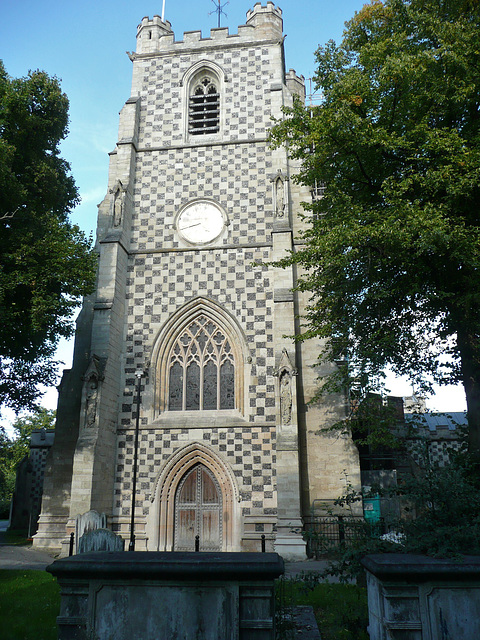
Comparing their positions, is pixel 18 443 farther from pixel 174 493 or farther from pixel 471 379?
pixel 471 379

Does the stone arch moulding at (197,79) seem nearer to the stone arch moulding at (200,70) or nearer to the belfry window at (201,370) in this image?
the stone arch moulding at (200,70)

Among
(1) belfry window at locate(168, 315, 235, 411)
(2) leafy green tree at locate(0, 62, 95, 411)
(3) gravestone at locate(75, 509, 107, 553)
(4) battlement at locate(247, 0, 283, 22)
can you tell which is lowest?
(3) gravestone at locate(75, 509, 107, 553)

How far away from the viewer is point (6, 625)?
704cm

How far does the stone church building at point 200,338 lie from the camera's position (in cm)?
1608

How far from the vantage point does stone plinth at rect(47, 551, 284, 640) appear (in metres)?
4.64

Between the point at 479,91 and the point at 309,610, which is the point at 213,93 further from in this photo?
the point at 309,610

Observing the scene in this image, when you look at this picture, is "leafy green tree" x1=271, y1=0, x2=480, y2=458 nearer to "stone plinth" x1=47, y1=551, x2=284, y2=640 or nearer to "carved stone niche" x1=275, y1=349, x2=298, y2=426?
"carved stone niche" x1=275, y1=349, x2=298, y2=426

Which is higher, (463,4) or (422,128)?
(463,4)

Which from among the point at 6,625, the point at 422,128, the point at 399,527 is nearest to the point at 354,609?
the point at 399,527

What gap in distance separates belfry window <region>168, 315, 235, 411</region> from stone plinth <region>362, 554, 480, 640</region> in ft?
41.6

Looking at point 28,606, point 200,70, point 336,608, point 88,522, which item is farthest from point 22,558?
point 200,70

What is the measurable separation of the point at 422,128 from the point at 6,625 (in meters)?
11.7

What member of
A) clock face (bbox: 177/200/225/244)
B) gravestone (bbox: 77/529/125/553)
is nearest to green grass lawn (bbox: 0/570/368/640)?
gravestone (bbox: 77/529/125/553)

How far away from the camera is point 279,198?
1841 cm
